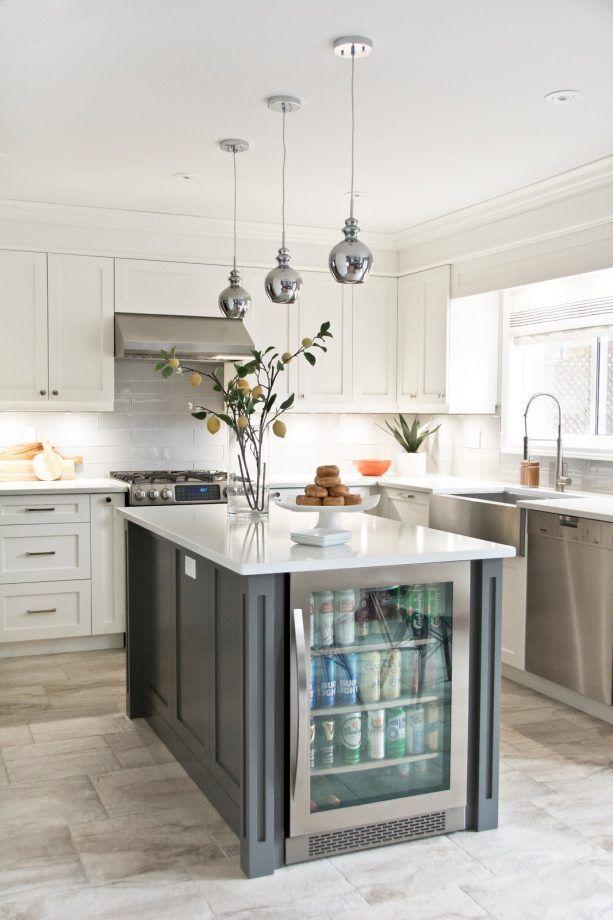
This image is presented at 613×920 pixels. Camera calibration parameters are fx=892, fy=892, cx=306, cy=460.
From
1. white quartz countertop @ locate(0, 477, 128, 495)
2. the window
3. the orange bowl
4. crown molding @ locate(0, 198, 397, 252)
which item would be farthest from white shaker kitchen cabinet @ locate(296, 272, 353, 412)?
white quartz countertop @ locate(0, 477, 128, 495)

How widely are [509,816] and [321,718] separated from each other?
2.61ft

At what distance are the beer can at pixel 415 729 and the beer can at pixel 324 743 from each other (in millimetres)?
270

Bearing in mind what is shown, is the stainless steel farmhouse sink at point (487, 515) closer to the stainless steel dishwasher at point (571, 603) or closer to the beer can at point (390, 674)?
the stainless steel dishwasher at point (571, 603)

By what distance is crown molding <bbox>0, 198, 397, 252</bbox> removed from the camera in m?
5.16

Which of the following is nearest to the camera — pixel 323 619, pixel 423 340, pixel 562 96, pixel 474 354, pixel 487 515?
pixel 323 619

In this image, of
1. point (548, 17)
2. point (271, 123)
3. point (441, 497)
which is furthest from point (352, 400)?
point (548, 17)

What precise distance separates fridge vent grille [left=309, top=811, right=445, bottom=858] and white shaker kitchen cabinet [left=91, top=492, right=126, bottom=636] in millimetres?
2679

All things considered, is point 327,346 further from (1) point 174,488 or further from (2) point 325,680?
(2) point 325,680

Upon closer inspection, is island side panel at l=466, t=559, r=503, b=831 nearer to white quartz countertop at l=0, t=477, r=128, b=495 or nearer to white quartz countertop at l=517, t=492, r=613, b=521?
white quartz countertop at l=517, t=492, r=613, b=521

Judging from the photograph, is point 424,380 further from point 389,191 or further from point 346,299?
point 389,191

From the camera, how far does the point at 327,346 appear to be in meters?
5.96

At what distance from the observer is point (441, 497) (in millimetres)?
4969

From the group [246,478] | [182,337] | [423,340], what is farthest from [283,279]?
[423,340]

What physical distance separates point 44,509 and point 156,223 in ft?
6.10
